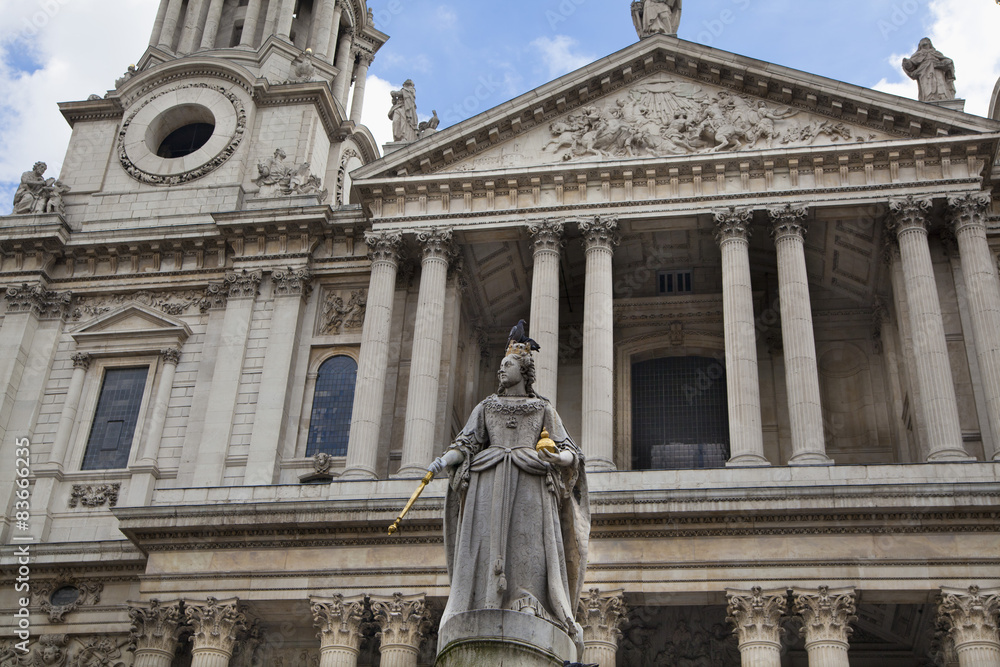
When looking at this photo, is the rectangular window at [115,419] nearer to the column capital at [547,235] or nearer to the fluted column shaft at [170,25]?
the column capital at [547,235]

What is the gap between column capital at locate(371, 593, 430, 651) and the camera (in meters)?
22.0

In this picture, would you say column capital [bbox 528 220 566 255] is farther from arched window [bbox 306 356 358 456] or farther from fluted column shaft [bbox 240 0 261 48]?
fluted column shaft [bbox 240 0 261 48]

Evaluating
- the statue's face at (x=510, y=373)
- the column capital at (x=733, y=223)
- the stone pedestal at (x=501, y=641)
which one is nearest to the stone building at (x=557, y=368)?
the column capital at (x=733, y=223)

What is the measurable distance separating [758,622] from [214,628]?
1086cm

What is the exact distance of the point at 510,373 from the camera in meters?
10.1

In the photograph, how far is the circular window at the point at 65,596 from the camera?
85.4 feet

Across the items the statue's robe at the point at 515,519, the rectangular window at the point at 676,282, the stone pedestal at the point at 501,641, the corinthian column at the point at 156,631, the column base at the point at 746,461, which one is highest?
the rectangular window at the point at 676,282

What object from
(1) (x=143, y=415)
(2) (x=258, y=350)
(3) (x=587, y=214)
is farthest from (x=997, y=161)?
(1) (x=143, y=415)

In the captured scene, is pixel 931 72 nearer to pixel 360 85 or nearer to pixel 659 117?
pixel 659 117

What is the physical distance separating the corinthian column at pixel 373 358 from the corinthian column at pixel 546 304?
3512mm

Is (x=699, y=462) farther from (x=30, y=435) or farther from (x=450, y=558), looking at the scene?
(x=450, y=558)

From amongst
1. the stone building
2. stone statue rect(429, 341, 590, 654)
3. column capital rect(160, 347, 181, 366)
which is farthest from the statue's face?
column capital rect(160, 347, 181, 366)

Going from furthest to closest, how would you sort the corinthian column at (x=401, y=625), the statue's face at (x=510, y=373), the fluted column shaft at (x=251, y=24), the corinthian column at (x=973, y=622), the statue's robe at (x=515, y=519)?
the fluted column shaft at (x=251, y=24) < the corinthian column at (x=401, y=625) < the corinthian column at (x=973, y=622) < the statue's face at (x=510, y=373) < the statue's robe at (x=515, y=519)

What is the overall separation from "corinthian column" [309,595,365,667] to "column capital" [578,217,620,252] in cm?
1009
